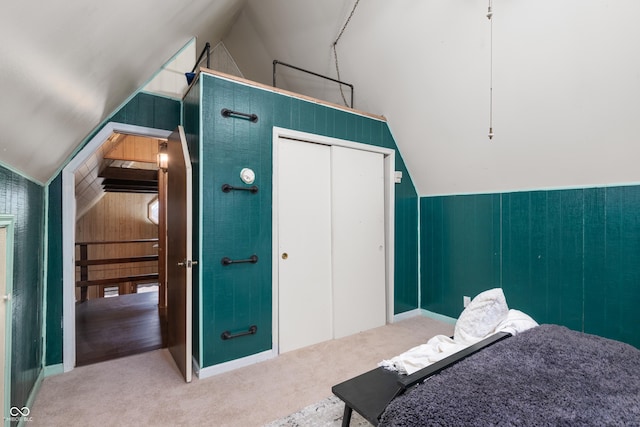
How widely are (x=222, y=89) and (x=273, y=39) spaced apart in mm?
1929

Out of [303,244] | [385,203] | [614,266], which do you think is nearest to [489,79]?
[385,203]

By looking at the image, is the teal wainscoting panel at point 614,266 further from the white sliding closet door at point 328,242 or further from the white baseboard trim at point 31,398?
the white baseboard trim at point 31,398

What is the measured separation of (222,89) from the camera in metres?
2.37

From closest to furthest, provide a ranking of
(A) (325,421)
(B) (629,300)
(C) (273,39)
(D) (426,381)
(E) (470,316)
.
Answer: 1. (D) (426,381)
2. (A) (325,421)
3. (E) (470,316)
4. (B) (629,300)
5. (C) (273,39)

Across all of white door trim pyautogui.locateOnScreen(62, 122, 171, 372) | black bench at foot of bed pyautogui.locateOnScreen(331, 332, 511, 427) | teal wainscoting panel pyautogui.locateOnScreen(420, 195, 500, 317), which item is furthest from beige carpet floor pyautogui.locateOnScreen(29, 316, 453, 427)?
teal wainscoting panel pyautogui.locateOnScreen(420, 195, 500, 317)

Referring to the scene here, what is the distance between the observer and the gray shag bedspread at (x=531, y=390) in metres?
1.04

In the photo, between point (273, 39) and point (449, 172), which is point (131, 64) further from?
point (449, 172)

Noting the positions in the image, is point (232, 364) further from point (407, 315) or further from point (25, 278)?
point (407, 315)

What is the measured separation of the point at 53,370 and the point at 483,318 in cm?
329

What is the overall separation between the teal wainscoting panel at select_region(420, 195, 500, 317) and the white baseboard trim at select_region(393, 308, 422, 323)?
106mm

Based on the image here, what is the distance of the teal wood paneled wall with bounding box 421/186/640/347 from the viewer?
2291 millimetres

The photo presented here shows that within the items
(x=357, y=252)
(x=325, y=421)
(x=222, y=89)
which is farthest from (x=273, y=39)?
(x=325, y=421)

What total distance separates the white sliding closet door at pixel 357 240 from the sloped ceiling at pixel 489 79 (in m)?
0.66

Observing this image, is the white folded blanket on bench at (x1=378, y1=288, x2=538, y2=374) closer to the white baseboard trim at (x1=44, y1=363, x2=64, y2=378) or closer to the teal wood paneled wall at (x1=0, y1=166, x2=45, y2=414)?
the teal wood paneled wall at (x1=0, y1=166, x2=45, y2=414)
